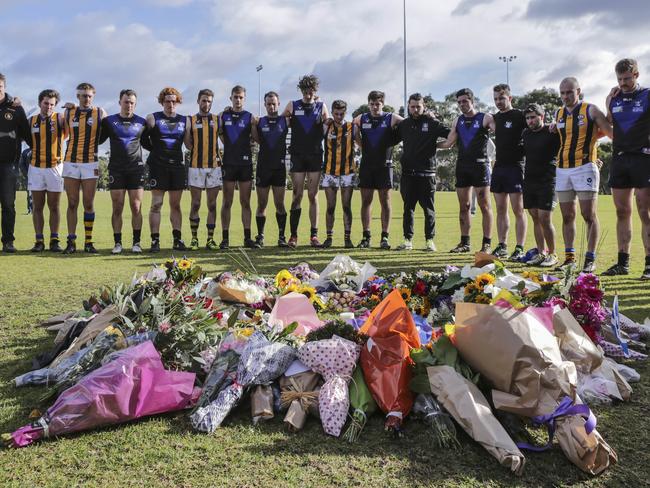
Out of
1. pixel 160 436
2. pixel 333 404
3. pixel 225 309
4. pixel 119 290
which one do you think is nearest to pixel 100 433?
Result: pixel 160 436

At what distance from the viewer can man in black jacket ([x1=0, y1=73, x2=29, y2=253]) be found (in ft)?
30.6

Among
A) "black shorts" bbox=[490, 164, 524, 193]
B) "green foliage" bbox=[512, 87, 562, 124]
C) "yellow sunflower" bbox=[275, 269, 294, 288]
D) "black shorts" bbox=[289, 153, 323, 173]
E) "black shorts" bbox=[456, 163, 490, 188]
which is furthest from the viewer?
"green foliage" bbox=[512, 87, 562, 124]

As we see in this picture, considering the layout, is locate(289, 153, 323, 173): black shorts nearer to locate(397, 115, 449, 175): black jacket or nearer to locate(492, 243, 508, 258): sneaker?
locate(397, 115, 449, 175): black jacket

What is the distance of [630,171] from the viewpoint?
7.21 m

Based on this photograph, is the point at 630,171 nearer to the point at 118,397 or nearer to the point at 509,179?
the point at 509,179

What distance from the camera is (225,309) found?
4.85 m

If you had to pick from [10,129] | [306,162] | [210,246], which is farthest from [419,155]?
[10,129]

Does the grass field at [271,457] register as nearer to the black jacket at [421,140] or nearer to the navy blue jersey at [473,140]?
the navy blue jersey at [473,140]

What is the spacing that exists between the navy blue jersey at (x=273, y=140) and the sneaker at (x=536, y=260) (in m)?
4.29

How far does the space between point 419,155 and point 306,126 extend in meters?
1.94

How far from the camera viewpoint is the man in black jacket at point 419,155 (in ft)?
31.4

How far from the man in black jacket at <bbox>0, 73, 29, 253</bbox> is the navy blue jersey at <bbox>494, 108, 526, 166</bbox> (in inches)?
294

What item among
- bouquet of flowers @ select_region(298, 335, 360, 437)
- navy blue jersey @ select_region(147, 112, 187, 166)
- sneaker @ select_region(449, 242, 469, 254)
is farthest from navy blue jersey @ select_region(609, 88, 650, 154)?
navy blue jersey @ select_region(147, 112, 187, 166)

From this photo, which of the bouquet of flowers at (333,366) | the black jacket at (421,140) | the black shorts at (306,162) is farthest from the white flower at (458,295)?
the black shorts at (306,162)
